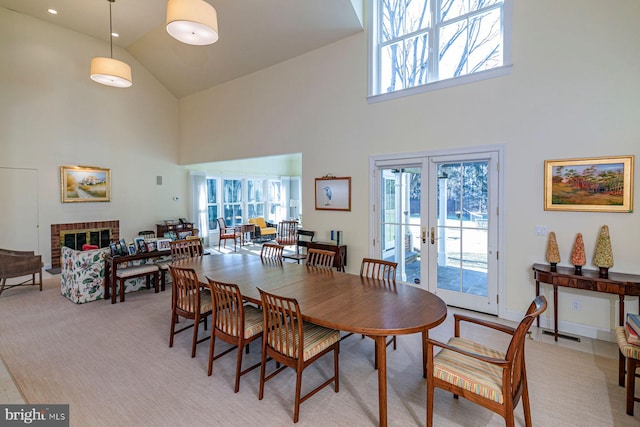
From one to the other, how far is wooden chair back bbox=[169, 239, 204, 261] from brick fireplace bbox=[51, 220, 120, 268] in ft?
12.3

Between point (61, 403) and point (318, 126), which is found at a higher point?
point (318, 126)

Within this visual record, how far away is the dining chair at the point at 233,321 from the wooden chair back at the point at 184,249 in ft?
7.13

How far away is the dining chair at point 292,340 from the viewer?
218cm

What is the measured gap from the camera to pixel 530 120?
3.71 m

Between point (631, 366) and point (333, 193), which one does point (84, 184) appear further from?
point (631, 366)

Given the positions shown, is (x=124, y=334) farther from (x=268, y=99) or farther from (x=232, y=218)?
(x=232, y=218)

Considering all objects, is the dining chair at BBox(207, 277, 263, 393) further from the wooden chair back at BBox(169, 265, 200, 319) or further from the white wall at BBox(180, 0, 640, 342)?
the white wall at BBox(180, 0, 640, 342)

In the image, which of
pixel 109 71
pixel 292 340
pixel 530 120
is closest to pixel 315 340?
pixel 292 340

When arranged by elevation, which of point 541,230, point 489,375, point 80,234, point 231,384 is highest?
point 541,230

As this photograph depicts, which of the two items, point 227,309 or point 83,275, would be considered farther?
point 83,275

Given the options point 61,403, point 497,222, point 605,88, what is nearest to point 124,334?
point 61,403

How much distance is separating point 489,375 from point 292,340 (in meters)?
1.28

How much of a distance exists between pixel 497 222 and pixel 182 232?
275 inches

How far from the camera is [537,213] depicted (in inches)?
146
